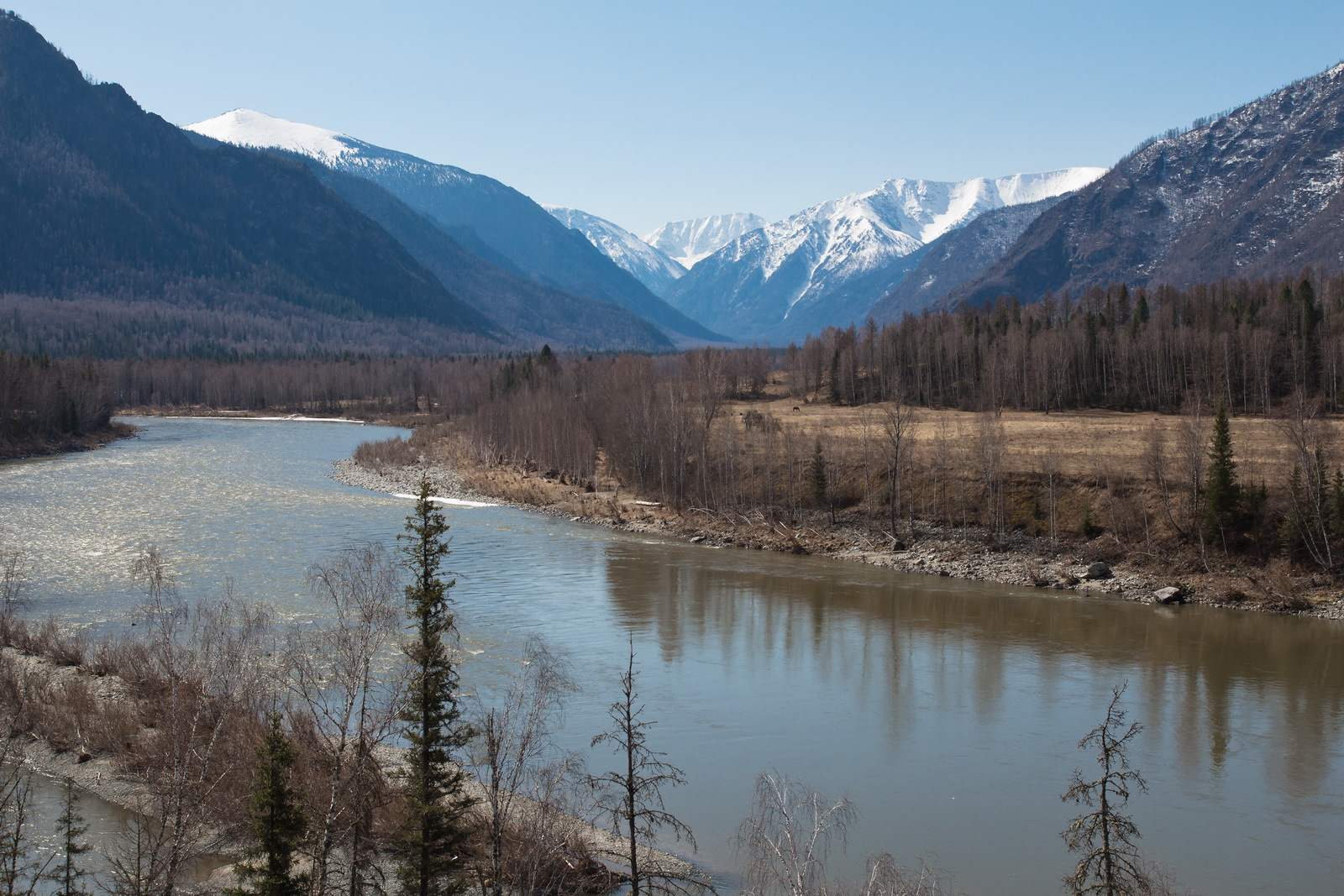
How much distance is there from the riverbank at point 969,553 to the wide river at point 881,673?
163 cm

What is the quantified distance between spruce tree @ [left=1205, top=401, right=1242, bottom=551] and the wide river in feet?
18.7

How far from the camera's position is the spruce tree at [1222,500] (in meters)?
45.0

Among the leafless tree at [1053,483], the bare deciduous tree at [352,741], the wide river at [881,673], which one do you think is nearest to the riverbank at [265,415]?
the wide river at [881,673]

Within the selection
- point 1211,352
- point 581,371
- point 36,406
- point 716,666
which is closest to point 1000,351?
point 1211,352

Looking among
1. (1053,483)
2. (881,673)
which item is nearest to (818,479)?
(1053,483)

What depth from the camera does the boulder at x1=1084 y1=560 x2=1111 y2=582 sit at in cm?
4559

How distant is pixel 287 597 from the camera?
35.4 metres

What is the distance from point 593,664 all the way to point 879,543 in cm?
2647

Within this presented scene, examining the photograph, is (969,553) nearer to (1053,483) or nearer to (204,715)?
(1053,483)

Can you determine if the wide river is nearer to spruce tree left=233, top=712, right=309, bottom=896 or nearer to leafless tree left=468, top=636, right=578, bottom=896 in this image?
leafless tree left=468, top=636, right=578, bottom=896

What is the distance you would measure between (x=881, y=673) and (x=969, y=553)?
20478mm

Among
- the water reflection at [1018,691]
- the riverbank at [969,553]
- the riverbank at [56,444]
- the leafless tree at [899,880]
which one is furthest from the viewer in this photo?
the riverbank at [56,444]

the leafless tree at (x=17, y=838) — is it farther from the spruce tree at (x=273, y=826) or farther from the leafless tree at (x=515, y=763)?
the leafless tree at (x=515, y=763)

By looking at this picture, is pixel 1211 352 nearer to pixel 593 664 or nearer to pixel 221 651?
pixel 593 664
